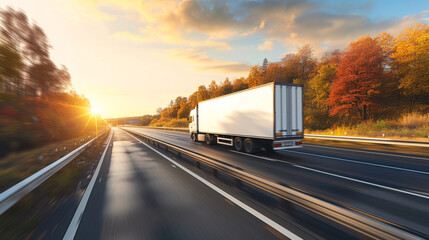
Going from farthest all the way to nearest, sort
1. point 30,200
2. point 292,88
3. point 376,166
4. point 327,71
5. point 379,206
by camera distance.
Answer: point 327,71, point 292,88, point 376,166, point 30,200, point 379,206

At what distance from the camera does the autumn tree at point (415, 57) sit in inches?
939

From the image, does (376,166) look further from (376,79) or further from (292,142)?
(376,79)

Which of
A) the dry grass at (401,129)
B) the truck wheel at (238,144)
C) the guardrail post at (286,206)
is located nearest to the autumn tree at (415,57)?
the dry grass at (401,129)

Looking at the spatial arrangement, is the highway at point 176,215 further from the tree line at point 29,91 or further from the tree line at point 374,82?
the tree line at point 374,82

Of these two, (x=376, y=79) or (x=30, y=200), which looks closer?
(x=30, y=200)

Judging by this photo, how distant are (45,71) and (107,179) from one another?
26989 mm

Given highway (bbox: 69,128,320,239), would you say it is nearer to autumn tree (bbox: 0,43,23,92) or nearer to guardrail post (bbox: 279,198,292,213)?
guardrail post (bbox: 279,198,292,213)

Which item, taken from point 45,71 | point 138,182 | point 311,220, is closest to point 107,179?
point 138,182

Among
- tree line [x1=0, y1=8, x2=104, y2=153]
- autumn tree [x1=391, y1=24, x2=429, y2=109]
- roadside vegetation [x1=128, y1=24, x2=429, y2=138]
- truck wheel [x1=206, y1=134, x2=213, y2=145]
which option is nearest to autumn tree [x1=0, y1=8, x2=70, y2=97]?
tree line [x1=0, y1=8, x2=104, y2=153]

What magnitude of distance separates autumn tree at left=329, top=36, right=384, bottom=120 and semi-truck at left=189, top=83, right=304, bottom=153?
18.3 meters

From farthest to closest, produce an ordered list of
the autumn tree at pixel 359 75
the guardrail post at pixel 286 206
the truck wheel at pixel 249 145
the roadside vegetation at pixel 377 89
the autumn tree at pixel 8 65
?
the autumn tree at pixel 359 75 → the roadside vegetation at pixel 377 89 → the autumn tree at pixel 8 65 → the truck wheel at pixel 249 145 → the guardrail post at pixel 286 206

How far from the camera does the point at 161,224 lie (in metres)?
3.46

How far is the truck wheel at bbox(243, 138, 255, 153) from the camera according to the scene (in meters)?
11.4

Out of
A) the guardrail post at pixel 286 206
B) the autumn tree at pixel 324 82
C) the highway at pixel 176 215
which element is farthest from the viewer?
the autumn tree at pixel 324 82
